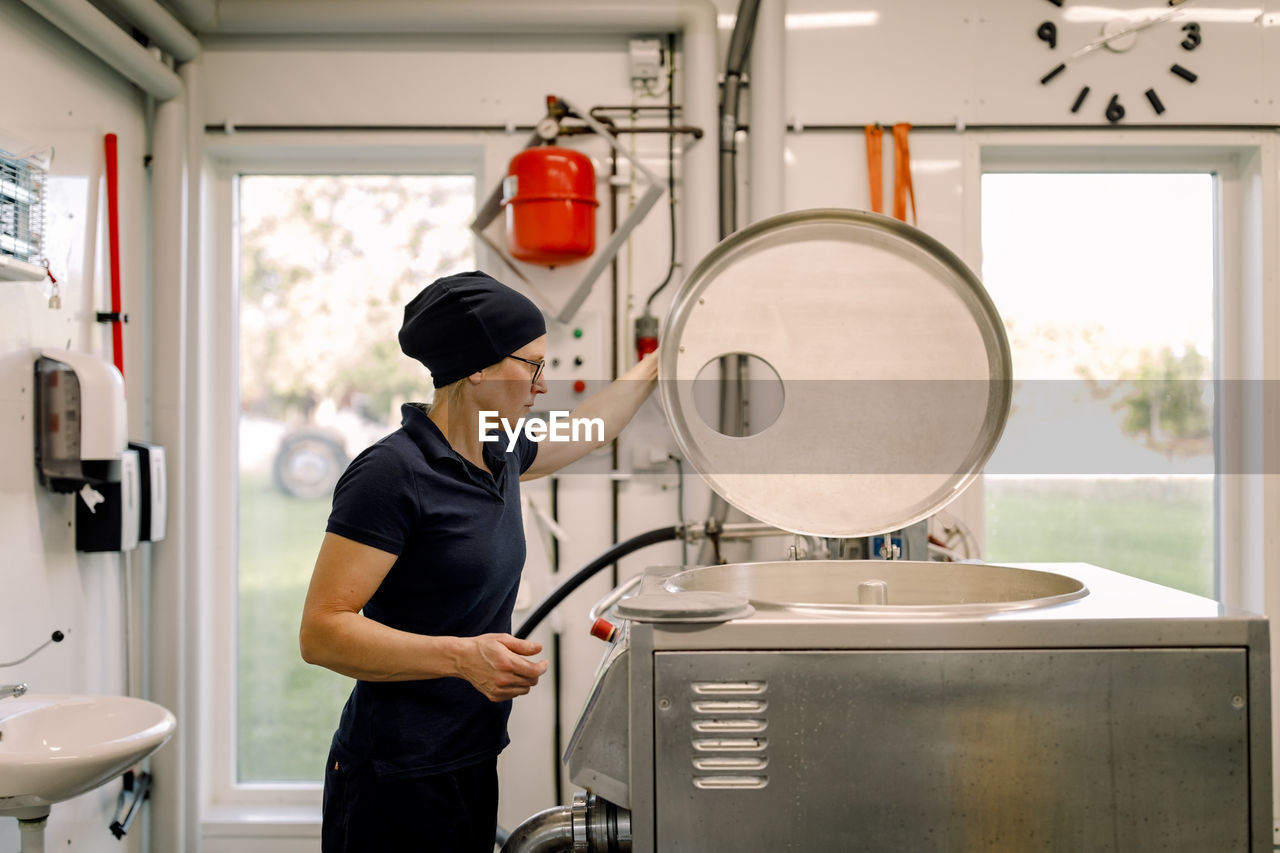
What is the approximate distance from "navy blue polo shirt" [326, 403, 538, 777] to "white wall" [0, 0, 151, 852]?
1.03 meters

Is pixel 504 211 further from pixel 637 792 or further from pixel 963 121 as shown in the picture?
pixel 637 792

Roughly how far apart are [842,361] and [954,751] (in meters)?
0.55

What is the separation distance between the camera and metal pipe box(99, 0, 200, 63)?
206 centimetres

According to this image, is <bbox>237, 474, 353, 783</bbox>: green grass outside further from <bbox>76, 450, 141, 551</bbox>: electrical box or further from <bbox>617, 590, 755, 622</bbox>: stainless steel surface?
<bbox>617, 590, 755, 622</bbox>: stainless steel surface

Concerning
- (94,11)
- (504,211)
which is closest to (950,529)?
(504,211)

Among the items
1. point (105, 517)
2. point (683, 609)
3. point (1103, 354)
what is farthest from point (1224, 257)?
point (105, 517)

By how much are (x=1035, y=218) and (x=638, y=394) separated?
160 centimetres

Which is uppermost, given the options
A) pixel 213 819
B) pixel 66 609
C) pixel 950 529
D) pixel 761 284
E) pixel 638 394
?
pixel 761 284

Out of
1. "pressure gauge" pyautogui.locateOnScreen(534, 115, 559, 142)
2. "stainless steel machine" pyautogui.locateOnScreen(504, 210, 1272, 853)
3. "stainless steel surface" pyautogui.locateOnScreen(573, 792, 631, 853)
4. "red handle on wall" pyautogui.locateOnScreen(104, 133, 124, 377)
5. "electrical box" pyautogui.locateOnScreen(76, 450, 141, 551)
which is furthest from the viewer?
"pressure gauge" pyautogui.locateOnScreen(534, 115, 559, 142)

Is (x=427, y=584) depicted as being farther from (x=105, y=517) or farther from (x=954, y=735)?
(x=105, y=517)

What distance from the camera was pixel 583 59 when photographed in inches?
93.3

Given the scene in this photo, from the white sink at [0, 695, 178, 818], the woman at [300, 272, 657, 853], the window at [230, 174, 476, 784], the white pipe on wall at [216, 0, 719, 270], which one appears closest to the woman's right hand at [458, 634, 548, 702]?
the woman at [300, 272, 657, 853]

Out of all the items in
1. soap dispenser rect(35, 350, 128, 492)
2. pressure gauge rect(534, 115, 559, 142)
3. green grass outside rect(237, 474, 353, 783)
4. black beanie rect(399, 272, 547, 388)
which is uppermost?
pressure gauge rect(534, 115, 559, 142)

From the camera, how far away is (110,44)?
1968 mm
